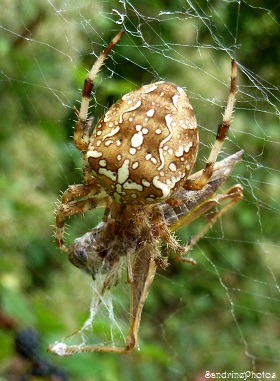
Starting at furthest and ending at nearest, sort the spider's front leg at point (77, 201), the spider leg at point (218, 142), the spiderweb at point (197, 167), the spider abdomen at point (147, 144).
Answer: the spiderweb at point (197, 167), the spider's front leg at point (77, 201), the spider leg at point (218, 142), the spider abdomen at point (147, 144)

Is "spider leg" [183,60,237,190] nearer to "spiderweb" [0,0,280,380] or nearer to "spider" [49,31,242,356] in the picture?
"spider" [49,31,242,356]

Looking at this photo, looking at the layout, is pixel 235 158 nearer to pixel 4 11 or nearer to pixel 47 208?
pixel 47 208

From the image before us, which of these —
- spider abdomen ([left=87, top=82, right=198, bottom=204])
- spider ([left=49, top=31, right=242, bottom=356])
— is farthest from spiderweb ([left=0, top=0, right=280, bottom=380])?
spider abdomen ([left=87, top=82, right=198, bottom=204])

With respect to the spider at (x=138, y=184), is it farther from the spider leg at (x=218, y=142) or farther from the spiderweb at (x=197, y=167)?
the spiderweb at (x=197, y=167)

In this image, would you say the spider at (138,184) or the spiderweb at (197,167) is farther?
the spiderweb at (197,167)

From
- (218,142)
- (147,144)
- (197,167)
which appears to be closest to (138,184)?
(147,144)

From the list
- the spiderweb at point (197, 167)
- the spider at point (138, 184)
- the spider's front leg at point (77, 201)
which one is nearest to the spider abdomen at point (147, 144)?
the spider at point (138, 184)
